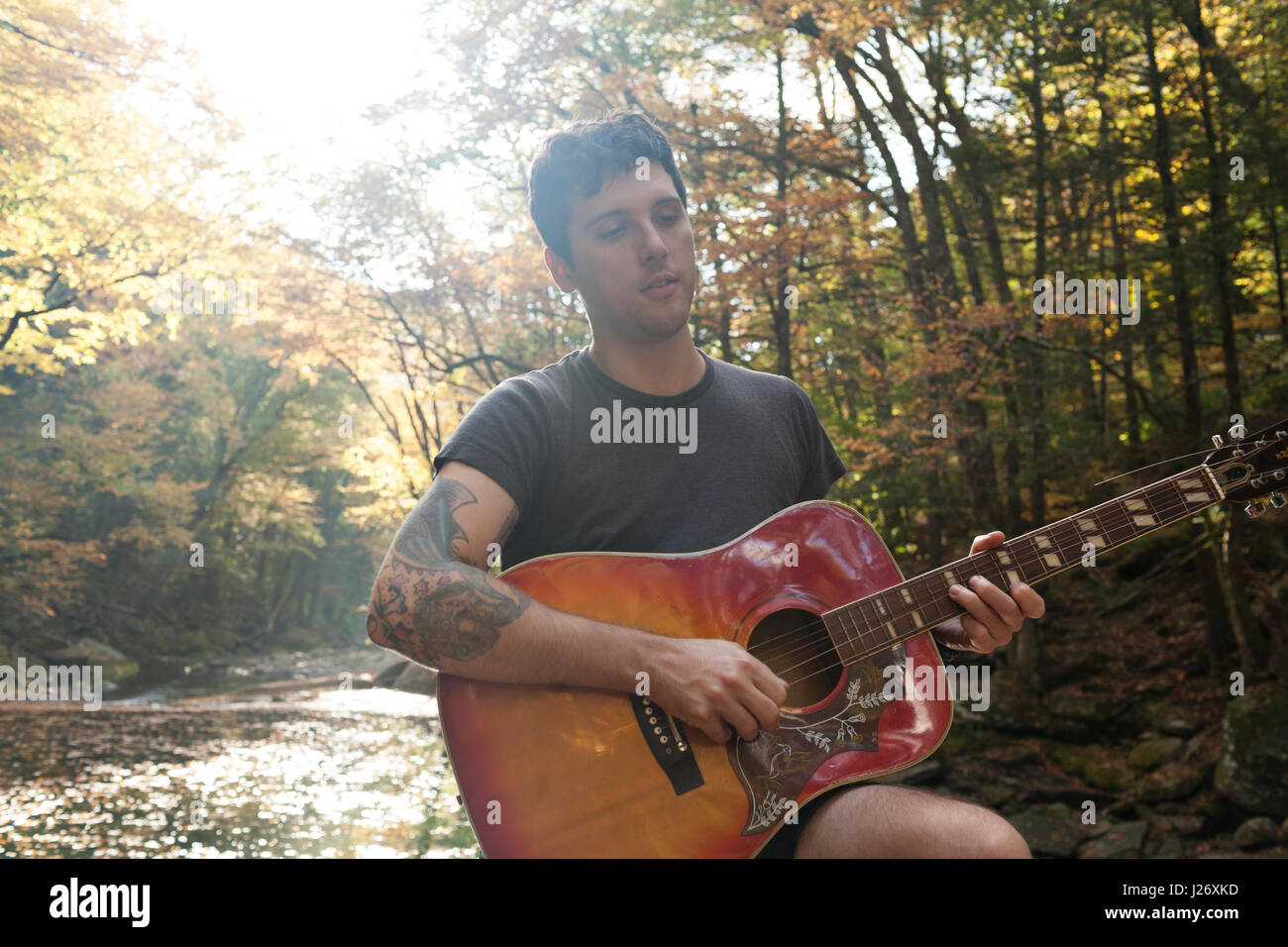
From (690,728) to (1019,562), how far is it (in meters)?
0.82

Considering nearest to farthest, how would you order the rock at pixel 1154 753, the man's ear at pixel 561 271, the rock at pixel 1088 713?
1. the man's ear at pixel 561 271
2. the rock at pixel 1154 753
3. the rock at pixel 1088 713

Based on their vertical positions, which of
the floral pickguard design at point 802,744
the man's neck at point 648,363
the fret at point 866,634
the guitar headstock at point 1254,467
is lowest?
the floral pickguard design at point 802,744

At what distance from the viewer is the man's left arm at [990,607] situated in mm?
1826

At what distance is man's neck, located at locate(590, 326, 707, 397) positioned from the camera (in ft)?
6.66

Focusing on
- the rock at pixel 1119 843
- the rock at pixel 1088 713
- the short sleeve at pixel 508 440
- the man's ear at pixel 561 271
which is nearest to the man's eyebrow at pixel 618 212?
the man's ear at pixel 561 271

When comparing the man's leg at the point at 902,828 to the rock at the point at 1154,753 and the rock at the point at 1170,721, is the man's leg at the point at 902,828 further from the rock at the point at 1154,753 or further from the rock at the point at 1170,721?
the rock at the point at 1170,721

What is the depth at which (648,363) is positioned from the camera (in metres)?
2.03

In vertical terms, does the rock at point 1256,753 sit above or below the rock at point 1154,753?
above

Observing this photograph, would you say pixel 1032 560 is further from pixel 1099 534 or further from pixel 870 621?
pixel 870 621

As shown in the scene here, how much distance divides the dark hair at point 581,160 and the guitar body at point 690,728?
0.82 m

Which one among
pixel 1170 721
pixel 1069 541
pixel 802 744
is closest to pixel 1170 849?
pixel 1170 721

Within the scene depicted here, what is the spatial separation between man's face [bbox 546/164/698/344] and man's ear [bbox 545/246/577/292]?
0.07 m

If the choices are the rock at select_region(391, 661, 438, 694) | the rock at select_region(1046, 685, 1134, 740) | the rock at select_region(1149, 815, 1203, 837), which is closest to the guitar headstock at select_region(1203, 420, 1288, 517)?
the rock at select_region(1149, 815, 1203, 837)

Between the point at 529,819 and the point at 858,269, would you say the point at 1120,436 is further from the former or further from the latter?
the point at 529,819
